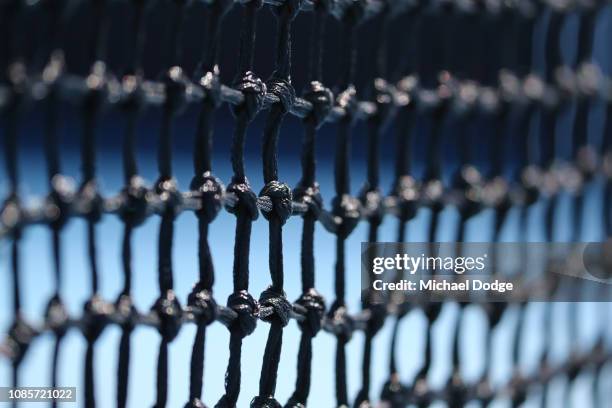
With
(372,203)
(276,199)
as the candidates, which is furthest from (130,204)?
(372,203)

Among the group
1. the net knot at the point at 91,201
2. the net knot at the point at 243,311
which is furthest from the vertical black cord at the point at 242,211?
the net knot at the point at 91,201

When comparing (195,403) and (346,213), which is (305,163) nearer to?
(346,213)

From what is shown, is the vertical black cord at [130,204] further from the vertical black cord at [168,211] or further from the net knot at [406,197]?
the net knot at [406,197]

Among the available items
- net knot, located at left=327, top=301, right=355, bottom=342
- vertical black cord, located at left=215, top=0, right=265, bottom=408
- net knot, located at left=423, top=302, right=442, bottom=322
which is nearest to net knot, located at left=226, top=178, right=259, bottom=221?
vertical black cord, located at left=215, top=0, right=265, bottom=408

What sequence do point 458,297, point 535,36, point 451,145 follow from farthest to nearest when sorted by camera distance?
1. point 451,145
2. point 535,36
3. point 458,297

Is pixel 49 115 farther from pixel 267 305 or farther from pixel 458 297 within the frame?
pixel 458 297

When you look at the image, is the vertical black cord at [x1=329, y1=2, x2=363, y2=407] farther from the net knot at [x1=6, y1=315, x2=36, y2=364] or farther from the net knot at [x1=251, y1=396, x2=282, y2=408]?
the net knot at [x1=6, y1=315, x2=36, y2=364]

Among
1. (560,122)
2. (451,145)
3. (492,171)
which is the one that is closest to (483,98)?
(492,171)
